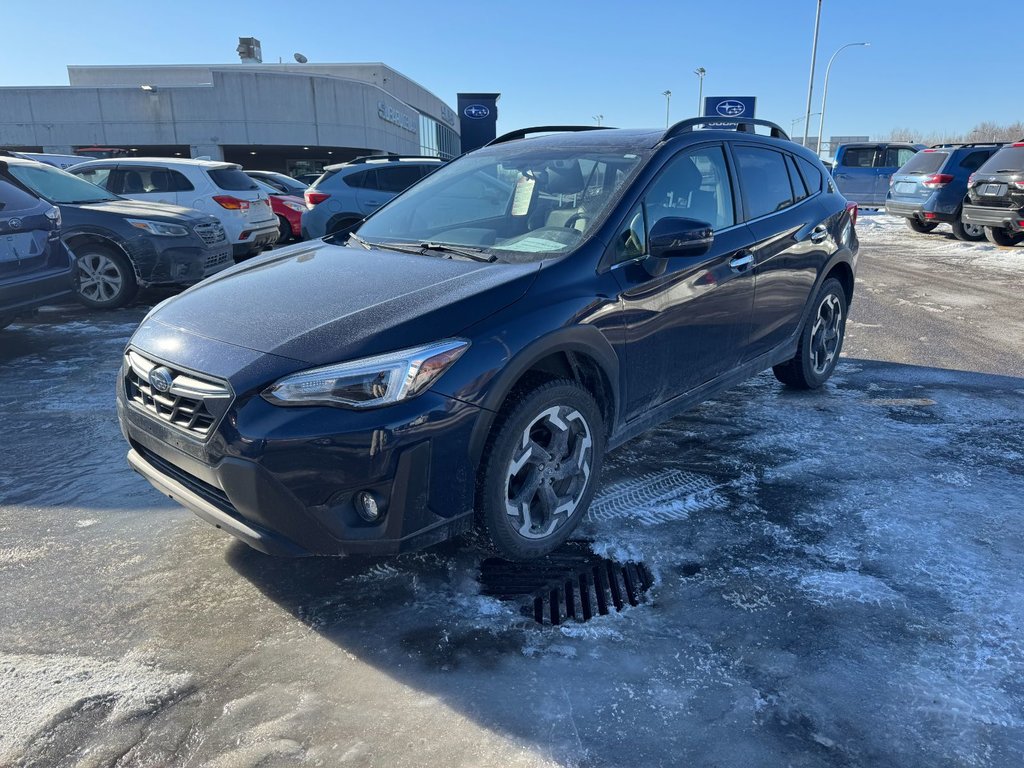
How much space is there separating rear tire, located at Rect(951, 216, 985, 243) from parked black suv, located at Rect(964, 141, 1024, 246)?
145 cm

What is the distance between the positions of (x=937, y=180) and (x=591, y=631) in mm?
15105

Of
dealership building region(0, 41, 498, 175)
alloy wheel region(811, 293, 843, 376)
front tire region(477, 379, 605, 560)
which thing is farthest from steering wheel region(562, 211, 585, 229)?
dealership building region(0, 41, 498, 175)

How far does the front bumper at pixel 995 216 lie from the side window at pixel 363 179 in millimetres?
10419

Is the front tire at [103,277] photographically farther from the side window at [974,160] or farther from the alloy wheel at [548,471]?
the side window at [974,160]

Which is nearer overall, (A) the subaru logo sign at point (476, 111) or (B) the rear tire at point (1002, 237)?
(B) the rear tire at point (1002, 237)

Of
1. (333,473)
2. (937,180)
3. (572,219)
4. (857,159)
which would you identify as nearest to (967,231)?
(937,180)

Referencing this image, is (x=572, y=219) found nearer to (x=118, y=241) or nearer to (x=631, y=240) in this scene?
(x=631, y=240)

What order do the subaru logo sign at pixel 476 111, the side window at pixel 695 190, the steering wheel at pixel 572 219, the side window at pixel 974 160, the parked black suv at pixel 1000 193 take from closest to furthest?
the steering wheel at pixel 572 219
the side window at pixel 695 190
the parked black suv at pixel 1000 193
the side window at pixel 974 160
the subaru logo sign at pixel 476 111

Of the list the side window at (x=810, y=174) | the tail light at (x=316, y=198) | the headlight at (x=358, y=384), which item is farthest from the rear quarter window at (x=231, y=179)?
the headlight at (x=358, y=384)

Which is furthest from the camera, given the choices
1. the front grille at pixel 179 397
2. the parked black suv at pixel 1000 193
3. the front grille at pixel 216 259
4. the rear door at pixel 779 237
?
the parked black suv at pixel 1000 193

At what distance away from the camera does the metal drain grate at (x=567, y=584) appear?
2.67 metres

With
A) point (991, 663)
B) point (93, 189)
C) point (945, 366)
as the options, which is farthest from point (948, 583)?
point (93, 189)

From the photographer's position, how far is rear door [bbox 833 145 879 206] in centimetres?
2356

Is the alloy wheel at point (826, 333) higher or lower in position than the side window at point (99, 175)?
lower
